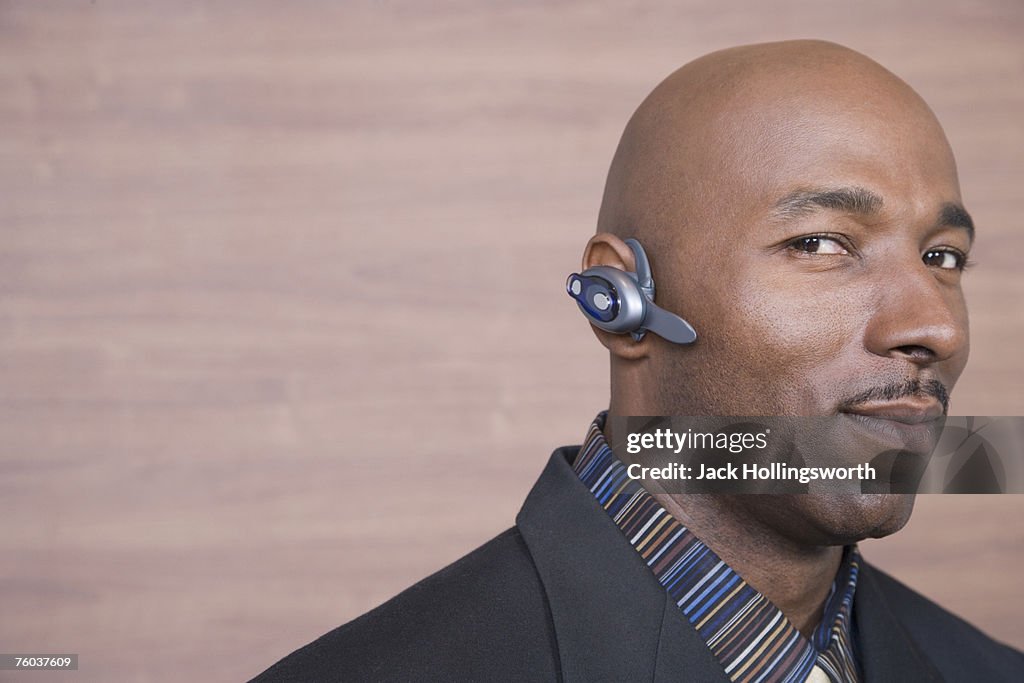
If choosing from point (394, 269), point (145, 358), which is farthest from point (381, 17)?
point (145, 358)

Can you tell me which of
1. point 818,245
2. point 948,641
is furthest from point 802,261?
point 948,641

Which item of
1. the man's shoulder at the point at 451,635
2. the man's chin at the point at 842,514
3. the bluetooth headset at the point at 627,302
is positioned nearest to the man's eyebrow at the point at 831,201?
the bluetooth headset at the point at 627,302

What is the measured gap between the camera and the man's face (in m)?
1.18

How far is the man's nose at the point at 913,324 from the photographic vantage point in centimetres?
116

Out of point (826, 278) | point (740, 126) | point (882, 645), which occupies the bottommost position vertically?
point (882, 645)

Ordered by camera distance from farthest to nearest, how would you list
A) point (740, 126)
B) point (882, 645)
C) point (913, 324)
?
point (882, 645), point (740, 126), point (913, 324)

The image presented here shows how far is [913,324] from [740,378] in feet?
0.53

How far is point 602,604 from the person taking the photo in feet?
3.96

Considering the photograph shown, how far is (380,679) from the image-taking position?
120 centimetres

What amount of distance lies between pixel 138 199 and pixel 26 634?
2.25ft

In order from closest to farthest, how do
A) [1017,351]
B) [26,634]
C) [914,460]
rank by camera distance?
[914,460]
[26,634]
[1017,351]

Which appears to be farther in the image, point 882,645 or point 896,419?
point 882,645

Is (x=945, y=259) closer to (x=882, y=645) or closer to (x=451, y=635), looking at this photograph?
(x=882, y=645)

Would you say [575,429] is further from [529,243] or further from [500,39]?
[500,39]
